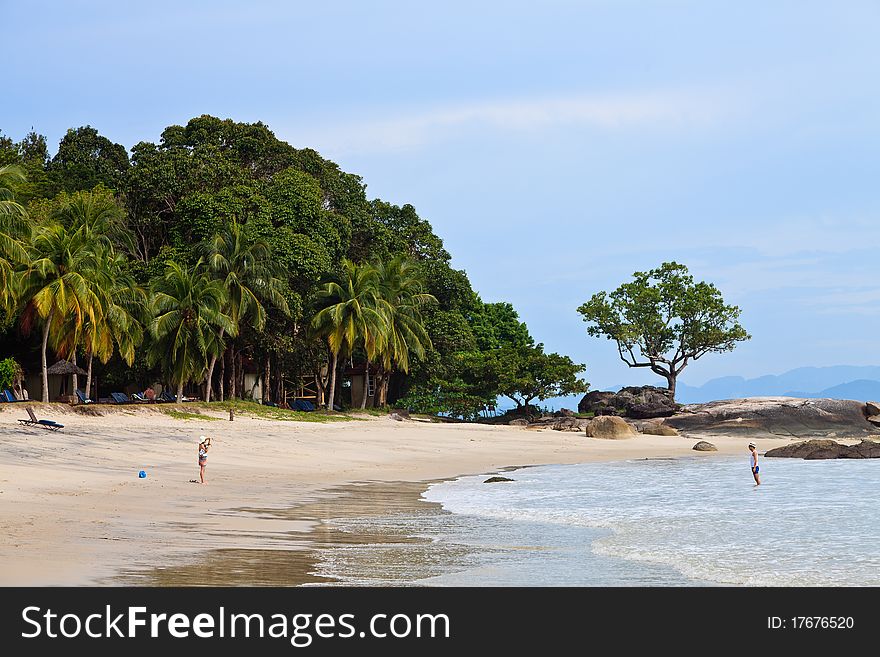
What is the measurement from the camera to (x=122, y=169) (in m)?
56.3

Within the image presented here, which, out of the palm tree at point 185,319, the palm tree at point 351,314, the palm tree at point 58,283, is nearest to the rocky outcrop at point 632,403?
the palm tree at point 351,314

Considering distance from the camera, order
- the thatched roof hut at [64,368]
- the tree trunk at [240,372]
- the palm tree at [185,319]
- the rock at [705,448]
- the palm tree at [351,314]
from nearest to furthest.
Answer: the rock at [705,448], the palm tree at [185,319], the thatched roof hut at [64,368], the palm tree at [351,314], the tree trunk at [240,372]

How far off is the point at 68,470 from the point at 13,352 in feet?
84.1

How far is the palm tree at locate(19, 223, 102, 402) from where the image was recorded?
103ft

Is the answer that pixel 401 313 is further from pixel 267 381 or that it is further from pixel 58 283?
pixel 58 283

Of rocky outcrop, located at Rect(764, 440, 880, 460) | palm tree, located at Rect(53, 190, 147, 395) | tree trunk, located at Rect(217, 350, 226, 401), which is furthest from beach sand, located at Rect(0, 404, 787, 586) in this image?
tree trunk, located at Rect(217, 350, 226, 401)

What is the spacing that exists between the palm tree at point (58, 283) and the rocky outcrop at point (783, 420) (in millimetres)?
29432

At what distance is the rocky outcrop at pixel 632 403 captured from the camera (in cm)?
4983

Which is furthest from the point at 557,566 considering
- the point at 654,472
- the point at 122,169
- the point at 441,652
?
the point at 122,169

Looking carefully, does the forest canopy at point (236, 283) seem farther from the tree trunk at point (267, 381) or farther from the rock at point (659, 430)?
the rock at point (659, 430)

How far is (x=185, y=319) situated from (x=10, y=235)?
890 cm

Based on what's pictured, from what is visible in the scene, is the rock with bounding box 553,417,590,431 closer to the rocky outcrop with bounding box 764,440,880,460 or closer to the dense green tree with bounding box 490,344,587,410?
the dense green tree with bounding box 490,344,587,410

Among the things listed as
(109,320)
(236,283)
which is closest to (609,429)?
(236,283)

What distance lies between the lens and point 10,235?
30422mm
